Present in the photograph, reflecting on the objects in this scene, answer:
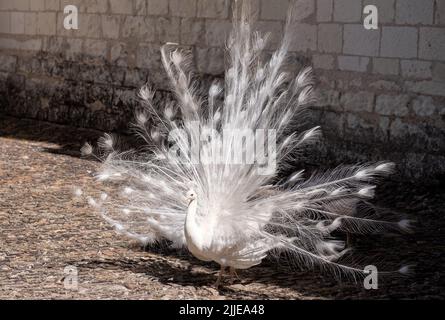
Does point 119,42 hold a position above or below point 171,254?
above

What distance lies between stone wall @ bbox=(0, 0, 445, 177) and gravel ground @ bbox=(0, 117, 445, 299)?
0.65m

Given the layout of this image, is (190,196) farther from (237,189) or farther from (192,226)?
(237,189)

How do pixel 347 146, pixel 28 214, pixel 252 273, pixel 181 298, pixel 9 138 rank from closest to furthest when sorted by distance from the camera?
pixel 181 298, pixel 252 273, pixel 28 214, pixel 347 146, pixel 9 138

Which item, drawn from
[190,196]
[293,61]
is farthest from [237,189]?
[293,61]

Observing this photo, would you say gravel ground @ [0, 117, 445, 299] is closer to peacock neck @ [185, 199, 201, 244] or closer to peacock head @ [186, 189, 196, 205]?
peacock neck @ [185, 199, 201, 244]

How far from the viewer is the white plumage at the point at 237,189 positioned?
4.64m

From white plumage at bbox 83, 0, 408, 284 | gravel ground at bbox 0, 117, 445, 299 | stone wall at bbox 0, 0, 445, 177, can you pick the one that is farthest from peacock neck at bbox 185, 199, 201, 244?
stone wall at bbox 0, 0, 445, 177

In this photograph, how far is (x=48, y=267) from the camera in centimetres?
519

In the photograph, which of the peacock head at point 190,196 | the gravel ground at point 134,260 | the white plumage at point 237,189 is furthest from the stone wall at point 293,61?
the peacock head at point 190,196

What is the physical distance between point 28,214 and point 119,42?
4405 mm

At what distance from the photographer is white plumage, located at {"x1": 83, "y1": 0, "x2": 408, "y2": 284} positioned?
464 centimetres

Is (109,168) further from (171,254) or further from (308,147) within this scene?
(308,147)

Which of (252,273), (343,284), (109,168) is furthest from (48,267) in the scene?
(343,284)

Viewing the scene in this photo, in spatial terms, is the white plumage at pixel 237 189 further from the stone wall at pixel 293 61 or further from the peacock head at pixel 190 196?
the stone wall at pixel 293 61
